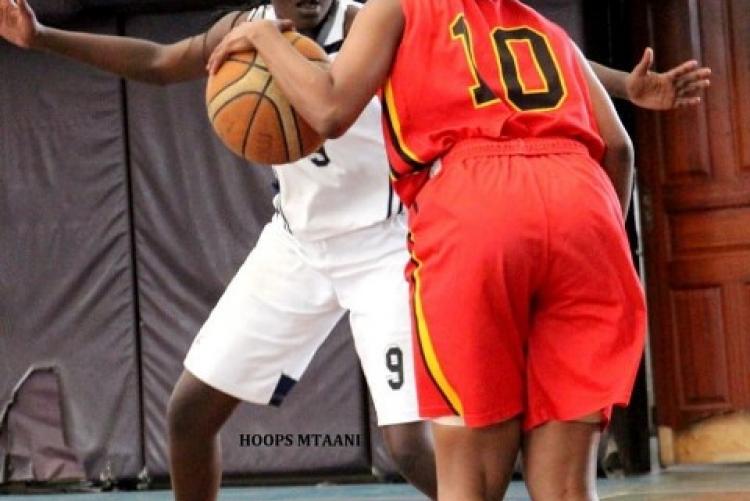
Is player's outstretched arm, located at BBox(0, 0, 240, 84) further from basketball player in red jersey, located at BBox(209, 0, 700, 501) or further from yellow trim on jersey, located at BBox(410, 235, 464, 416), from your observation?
yellow trim on jersey, located at BBox(410, 235, 464, 416)

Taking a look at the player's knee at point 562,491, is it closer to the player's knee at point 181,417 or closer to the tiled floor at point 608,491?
the player's knee at point 181,417

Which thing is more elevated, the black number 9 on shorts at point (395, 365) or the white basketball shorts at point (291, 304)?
the white basketball shorts at point (291, 304)

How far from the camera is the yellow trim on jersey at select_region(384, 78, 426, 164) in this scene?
2754 mm

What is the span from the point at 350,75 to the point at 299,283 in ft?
5.28

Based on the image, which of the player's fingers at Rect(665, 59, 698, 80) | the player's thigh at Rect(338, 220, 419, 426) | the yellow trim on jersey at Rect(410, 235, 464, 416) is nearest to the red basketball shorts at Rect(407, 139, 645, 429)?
the yellow trim on jersey at Rect(410, 235, 464, 416)

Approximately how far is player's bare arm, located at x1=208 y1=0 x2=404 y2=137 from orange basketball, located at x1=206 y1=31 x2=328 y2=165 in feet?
0.85

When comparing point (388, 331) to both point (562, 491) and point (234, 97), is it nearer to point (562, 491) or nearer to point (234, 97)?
point (234, 97)

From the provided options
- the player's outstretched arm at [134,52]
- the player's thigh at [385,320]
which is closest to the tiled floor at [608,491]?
the player's thigh at [385,320]

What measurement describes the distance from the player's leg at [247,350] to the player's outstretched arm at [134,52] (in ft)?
2.01

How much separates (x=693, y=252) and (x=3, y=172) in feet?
13.6

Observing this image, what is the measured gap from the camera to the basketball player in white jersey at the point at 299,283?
406cm

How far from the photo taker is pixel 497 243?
259 cm

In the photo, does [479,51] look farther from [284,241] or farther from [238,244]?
[238,244]

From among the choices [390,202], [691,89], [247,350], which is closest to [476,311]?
[691,89]
